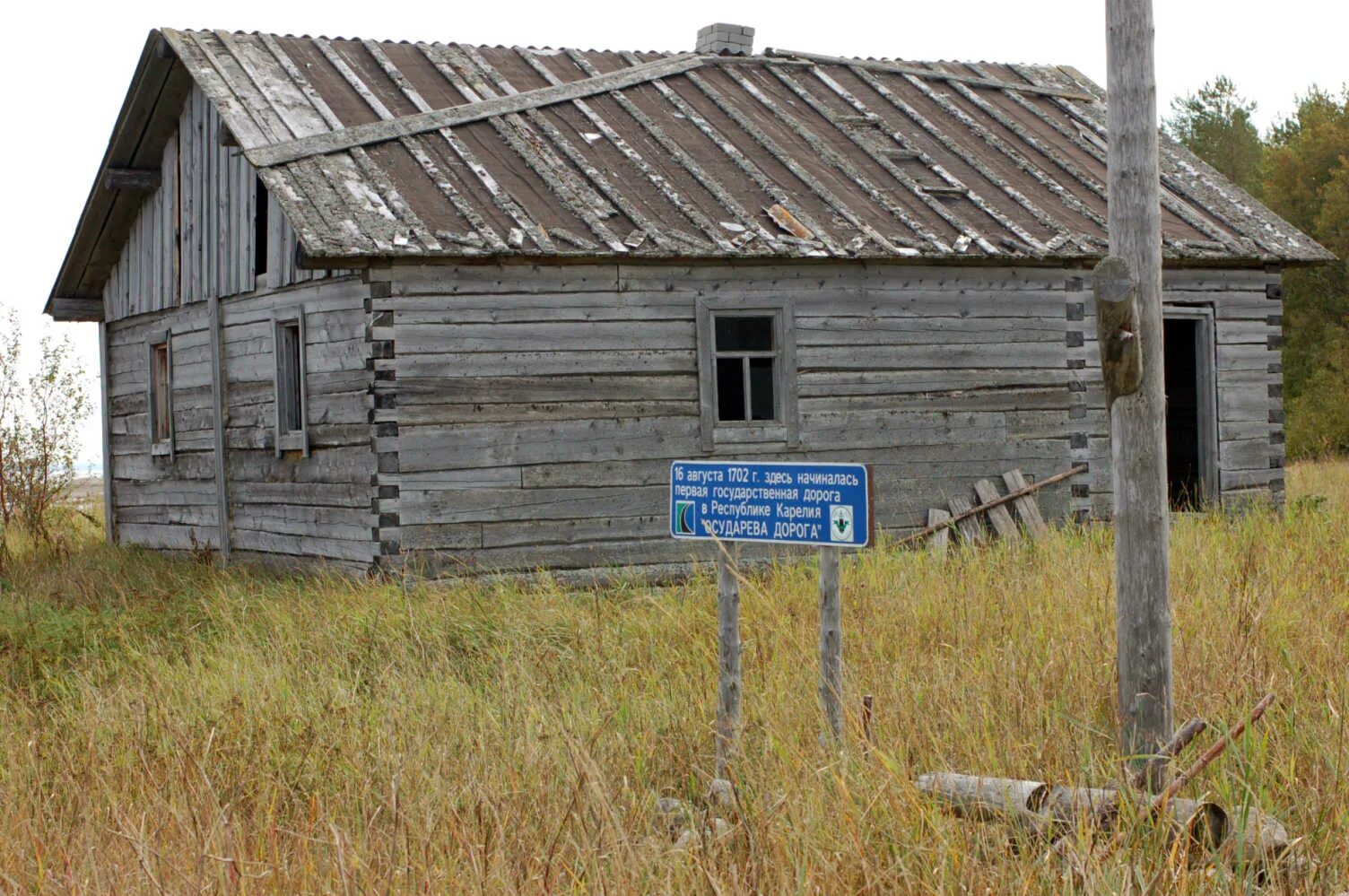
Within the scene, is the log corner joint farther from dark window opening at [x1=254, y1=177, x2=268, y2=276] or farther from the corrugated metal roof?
dark window opening at [x1=254, y1=177, x2=268, y2=276]

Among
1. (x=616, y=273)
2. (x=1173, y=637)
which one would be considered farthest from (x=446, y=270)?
(x=1173, y=637)

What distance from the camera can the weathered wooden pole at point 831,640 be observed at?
529 cm

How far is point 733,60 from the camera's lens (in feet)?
52.2

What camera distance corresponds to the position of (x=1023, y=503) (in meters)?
13.4

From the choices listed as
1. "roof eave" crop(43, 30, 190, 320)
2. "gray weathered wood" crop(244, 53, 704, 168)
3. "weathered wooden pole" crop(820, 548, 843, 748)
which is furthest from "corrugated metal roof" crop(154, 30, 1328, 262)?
"weathered wooden pole" crop(820, 548, 843, 748)

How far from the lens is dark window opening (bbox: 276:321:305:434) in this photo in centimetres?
1315

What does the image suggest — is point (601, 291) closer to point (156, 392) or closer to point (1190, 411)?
point (156, 392)

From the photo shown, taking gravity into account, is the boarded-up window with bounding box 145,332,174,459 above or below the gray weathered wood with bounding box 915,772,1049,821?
above

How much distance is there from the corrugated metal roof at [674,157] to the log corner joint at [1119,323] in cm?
657

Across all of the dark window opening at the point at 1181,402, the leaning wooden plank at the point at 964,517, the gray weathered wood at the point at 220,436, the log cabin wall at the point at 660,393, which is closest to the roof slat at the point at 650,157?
the log cabin wall at the point at 660,393

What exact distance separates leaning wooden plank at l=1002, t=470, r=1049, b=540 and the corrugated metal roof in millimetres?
2044

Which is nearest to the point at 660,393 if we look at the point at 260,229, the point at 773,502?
the point at 260,229

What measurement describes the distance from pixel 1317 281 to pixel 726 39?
1931 cm

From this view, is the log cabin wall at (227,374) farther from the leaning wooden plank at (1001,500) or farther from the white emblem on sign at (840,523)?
the white emblem on sign at (840,523)
